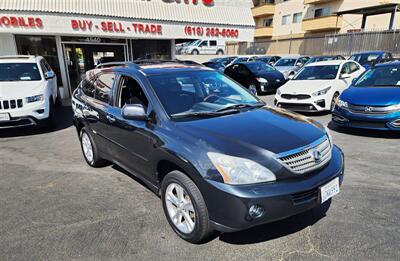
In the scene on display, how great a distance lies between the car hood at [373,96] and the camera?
5.97 meters

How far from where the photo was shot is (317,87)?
861 cm

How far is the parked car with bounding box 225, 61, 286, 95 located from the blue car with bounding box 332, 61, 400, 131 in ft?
18.1

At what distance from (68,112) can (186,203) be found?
29.2 feet

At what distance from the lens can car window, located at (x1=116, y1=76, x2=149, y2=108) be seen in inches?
145

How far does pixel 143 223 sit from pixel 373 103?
17.1 ft

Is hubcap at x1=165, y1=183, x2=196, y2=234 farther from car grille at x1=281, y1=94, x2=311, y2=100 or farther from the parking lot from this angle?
car grille at x1=281, y1=94, x2=311, y2=100

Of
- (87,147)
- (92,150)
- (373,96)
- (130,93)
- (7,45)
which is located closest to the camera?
(130,93)

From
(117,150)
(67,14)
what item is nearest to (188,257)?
(117,150)

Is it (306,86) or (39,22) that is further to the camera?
(39,22)

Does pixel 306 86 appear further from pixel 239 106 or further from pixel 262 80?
pixel 239 106

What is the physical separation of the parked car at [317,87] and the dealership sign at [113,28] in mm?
5748

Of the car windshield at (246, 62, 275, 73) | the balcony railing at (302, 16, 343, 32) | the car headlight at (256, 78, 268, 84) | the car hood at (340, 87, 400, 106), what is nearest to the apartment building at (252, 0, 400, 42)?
the balcony railing at (302, 16, 343, 32)

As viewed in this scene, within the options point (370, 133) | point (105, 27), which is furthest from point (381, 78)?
Answer: point (105, 27)

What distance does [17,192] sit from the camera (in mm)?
4223
